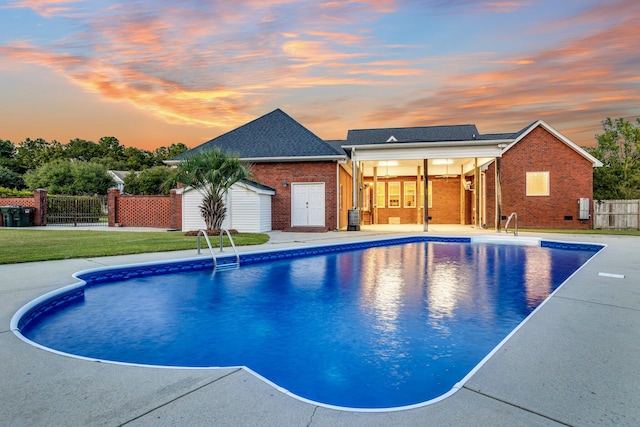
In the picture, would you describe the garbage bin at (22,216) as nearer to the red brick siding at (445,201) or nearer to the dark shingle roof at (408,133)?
the dark shingle roof at (408,133)

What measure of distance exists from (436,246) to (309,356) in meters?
9.94

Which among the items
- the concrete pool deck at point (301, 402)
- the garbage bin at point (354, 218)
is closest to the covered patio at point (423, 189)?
the garbage bin at point (354, 218)

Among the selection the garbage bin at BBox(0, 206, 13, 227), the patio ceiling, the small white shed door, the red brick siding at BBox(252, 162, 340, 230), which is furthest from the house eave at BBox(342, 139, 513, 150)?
the garbage bin at BBox(0, 206, 13, 227)

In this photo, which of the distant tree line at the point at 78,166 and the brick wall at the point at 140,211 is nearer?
the brick wall at the point at 140,211

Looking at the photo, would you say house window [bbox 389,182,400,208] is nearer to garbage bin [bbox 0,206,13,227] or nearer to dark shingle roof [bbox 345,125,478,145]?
dark shingle roof [bbox 345,125,478,145]

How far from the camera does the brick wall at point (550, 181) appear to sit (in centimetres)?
1828

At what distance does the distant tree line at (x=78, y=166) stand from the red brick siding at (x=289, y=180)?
194 inches

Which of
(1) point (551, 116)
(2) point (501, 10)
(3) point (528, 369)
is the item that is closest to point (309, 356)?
(3) point (528, 369)

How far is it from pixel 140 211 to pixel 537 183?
20.1 metres

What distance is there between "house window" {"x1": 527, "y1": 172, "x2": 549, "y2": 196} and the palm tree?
45.9ft

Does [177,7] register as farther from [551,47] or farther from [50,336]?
[551,47]

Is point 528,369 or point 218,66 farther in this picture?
point 218,66

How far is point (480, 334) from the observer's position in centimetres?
431

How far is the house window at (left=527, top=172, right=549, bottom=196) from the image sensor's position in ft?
60.7
